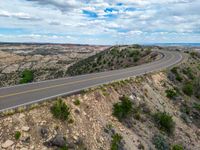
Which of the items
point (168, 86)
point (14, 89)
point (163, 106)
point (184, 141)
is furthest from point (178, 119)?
point (14, 89)

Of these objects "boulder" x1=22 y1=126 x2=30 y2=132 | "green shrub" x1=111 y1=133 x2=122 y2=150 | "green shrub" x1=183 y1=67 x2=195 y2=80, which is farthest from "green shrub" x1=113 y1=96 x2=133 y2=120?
"green shrub" x1=183 y1=67 x2=195 y2=80

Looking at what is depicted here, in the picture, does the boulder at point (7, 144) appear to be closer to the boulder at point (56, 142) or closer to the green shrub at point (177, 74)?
the boulder at point (56, 142)

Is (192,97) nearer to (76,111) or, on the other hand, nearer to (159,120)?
(159,120)

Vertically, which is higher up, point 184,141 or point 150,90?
point 150,90

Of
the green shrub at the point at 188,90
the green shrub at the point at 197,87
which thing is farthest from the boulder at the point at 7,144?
the green shrub at the point at 197,87

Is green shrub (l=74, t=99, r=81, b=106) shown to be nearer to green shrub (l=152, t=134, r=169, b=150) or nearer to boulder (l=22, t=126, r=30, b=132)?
boulder (l=22, t=126, r=30, b=132)

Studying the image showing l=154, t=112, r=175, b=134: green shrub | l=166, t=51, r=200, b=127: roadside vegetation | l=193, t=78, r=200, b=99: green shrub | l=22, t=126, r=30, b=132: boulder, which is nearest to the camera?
l=22, t=126, r=30, b=132: boulder

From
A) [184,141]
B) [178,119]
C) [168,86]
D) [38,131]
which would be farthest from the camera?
[168,86]

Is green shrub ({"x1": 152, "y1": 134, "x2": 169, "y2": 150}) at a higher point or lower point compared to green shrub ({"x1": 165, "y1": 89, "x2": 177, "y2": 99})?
lower
